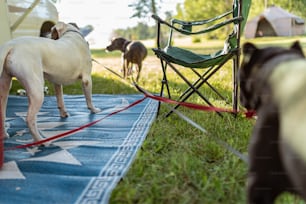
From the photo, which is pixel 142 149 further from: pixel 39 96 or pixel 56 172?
pixel 39 96

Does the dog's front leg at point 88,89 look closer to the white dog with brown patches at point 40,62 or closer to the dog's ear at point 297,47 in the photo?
the white dog with brown patches at point 40,62

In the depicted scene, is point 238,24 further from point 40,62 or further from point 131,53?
point 131,53

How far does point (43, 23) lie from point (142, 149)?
309 cm

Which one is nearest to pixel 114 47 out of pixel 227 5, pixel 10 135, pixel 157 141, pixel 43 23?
pixel 43 23

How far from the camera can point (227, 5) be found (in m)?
18.8

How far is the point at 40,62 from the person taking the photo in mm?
2234

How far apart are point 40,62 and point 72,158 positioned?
2.06ft

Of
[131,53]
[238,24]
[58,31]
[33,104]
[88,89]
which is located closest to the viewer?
[33,104]

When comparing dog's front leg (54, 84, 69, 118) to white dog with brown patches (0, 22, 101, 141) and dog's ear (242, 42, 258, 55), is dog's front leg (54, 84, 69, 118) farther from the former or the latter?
dog's ear (242, 42, 258, 55)

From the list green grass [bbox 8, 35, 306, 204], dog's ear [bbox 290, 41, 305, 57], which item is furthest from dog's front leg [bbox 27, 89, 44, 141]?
dog's ear [bbox 290, 41, 305, 57]

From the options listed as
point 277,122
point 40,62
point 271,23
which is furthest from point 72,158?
point 271,23

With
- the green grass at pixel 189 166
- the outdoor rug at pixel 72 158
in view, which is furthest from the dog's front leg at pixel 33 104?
the green grass at pixel 189 166

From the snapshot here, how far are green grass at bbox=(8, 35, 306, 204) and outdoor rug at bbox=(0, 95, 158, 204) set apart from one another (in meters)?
0.08

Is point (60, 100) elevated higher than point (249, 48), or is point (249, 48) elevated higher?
point (249, 48)
